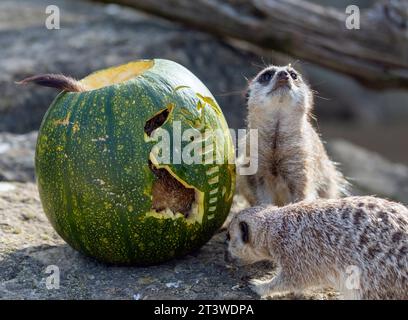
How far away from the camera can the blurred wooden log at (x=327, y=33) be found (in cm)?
580

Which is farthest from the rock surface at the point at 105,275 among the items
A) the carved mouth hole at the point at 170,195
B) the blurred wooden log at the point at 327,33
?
the blurred wooden log at the point at 327,33

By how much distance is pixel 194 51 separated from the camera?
6.63 m

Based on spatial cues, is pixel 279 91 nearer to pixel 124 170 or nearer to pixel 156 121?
pixel 156 121

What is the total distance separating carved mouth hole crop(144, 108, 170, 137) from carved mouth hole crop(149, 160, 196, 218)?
163 mm

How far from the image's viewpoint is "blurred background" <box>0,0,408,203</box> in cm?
584

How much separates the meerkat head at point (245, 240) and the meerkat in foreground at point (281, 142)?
52 cm

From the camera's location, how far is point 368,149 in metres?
10.9

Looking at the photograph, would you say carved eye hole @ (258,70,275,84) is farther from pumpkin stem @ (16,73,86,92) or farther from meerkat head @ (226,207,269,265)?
pumpkin stem @ (16,73,86,92)

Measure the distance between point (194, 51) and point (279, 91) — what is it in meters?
3.03

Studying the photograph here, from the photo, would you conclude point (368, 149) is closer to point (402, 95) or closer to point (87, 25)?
point (402, 95)

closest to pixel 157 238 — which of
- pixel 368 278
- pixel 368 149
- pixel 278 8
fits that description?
pixel 368 278

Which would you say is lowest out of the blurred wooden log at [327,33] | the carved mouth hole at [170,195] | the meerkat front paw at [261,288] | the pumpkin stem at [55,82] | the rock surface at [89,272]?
the rock surface at [89,272]

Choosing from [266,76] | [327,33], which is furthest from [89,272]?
[327,33]

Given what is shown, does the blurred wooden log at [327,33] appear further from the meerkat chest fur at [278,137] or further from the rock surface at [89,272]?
the rock surface at [89,272]
